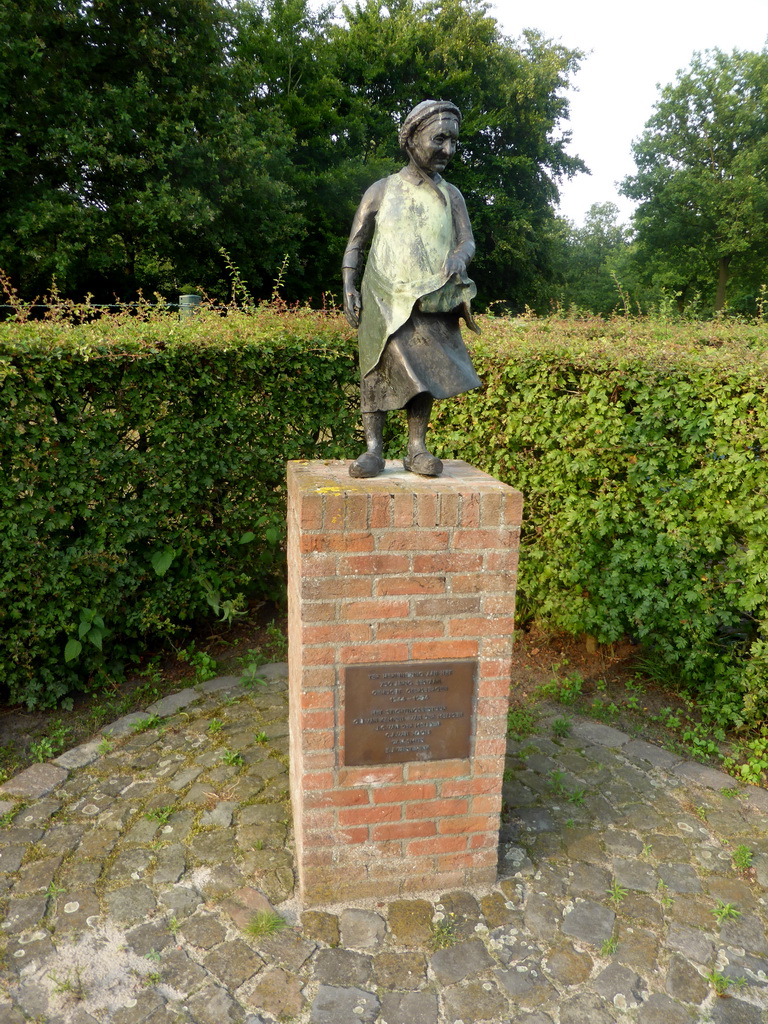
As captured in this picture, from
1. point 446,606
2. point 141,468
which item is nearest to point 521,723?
point 446,606

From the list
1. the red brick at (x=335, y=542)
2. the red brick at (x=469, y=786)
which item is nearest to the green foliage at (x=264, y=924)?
the red brick at (x=469, y=786)

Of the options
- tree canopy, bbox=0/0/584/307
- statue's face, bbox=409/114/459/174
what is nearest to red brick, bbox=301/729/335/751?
statue's face, bbox=409/114/459/174

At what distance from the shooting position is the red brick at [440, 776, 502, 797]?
2.84 m

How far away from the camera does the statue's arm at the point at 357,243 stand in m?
2.88

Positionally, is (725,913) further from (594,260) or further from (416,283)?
(594,260)

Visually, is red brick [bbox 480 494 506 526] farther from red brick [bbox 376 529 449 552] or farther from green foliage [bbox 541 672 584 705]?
green foliage [bbox 541 672 584 705]

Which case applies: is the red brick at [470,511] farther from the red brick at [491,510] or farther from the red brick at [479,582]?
the red brick at [479,582]

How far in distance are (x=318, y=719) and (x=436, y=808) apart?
2.20 ft

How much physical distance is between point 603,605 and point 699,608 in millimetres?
654

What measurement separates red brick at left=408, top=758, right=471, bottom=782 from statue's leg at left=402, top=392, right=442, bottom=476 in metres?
1.22

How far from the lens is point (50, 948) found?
2.51 meters

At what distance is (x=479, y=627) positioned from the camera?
2725 mm

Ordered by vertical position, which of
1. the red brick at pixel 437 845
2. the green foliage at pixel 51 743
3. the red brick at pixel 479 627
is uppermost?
the red brick at pixel 479 627

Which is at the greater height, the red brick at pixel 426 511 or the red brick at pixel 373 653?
the red brick at pixel 426 511
